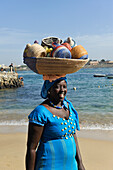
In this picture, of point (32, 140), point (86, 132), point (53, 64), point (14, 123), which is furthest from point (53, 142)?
point (14, 123)

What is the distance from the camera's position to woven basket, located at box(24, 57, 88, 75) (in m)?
2.12

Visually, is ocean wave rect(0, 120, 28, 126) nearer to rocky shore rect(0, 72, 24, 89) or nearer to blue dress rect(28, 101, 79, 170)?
blue dress rect(28, 101, 79, 170)

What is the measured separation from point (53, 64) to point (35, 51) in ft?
0.70

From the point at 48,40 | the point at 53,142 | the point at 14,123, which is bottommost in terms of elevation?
the point at 14,123

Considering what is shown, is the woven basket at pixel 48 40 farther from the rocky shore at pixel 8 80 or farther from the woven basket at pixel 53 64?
the rocky shore at pixel 8 80

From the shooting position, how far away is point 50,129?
2.19m

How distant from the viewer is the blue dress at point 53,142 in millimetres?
2182

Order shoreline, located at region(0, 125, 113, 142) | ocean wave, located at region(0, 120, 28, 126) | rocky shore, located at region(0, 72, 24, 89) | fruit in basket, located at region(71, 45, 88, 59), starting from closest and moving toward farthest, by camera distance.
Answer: fruit in basket, located at region(71, 45, 88, 59) → shoreline, located at region(0, 125, 113, 142) → ocean wave, located at region(0, 120, 28, 126) → rocky shore, located at region(0, 72, 24, 89)

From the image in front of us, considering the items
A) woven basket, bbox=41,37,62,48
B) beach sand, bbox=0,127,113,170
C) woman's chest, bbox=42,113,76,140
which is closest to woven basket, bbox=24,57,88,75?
woven basket, bbox=41,37,62,48

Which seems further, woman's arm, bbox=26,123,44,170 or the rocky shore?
the rocky shore

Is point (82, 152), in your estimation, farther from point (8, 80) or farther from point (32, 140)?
point (8, 80)

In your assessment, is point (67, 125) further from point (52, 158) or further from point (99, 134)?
point (99, 134)

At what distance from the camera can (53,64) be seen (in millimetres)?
2135

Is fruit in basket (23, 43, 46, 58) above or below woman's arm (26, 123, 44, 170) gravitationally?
above
